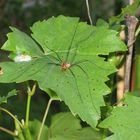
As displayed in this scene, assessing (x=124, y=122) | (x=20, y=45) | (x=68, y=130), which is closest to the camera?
(x=124, y=122)

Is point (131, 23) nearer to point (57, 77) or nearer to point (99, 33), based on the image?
point (99, 33)

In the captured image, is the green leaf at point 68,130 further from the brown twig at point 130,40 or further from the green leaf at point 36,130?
the brown twig at point 130,40

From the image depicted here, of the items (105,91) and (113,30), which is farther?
(113,30)

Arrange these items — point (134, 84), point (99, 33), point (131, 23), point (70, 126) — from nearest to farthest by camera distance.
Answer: point (99, 33) → point (131, 23) → point (134, 84) → point (70, 126)

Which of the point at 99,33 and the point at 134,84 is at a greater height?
the point at 99,33


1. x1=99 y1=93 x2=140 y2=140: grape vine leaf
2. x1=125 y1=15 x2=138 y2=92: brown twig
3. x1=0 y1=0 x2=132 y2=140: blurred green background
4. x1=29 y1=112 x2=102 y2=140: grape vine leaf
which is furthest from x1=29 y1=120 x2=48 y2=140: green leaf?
x1=0 y1=0 x2=132 y2=140: blurred green background

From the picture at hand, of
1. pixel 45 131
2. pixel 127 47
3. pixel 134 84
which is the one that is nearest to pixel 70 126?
pixel 45 131

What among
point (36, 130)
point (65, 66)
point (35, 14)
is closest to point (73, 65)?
point (65, 66)

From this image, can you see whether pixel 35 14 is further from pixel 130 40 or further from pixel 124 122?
pixel 124 122
